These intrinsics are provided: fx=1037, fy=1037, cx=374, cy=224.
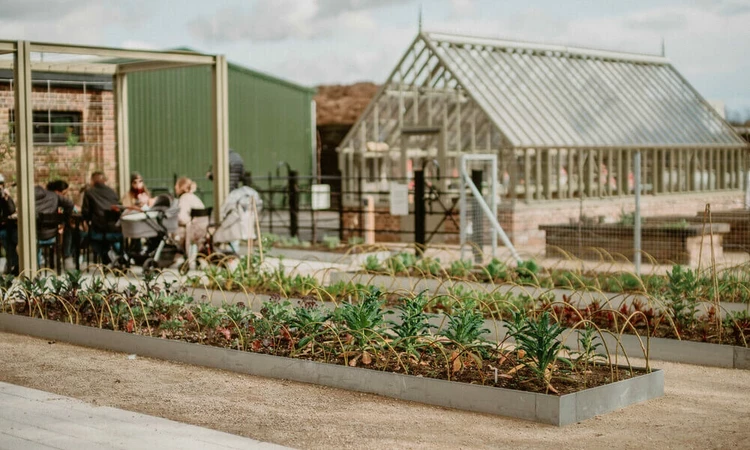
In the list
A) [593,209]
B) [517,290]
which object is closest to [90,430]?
[517,290]

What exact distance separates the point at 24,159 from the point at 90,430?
659cm

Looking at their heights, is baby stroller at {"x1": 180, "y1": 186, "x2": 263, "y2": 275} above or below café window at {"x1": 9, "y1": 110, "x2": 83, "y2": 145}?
below

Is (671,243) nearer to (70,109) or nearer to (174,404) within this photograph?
(70,109)

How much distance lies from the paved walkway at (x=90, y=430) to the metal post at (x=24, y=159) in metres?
5.24

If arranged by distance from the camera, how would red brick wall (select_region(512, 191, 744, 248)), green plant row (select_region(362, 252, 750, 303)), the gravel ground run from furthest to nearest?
red brick wall (select_region(512, 191, 744, 248)) → green plant row (select_region(362, 252, 750, 303)) → the gravel ground

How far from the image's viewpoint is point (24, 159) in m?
11.9

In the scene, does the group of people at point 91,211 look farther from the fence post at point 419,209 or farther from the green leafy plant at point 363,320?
the green leafy plant at point 363,320

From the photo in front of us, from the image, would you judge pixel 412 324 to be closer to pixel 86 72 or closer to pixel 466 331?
pixel 466 331

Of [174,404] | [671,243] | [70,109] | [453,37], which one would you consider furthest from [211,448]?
[453,37]

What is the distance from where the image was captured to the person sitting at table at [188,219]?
14.2m

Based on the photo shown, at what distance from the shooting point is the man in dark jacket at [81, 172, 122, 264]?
1350cm

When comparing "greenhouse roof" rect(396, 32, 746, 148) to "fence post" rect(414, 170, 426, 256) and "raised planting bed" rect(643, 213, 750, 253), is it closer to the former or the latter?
"raised planting bed" rect(643, 213, 750, 253)

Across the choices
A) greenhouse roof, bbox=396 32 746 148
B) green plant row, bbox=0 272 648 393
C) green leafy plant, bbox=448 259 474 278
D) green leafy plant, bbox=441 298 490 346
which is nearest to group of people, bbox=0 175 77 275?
green plant row, bbox=0 272 648 393

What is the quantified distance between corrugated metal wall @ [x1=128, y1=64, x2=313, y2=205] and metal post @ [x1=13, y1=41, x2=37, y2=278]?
52.7ft
